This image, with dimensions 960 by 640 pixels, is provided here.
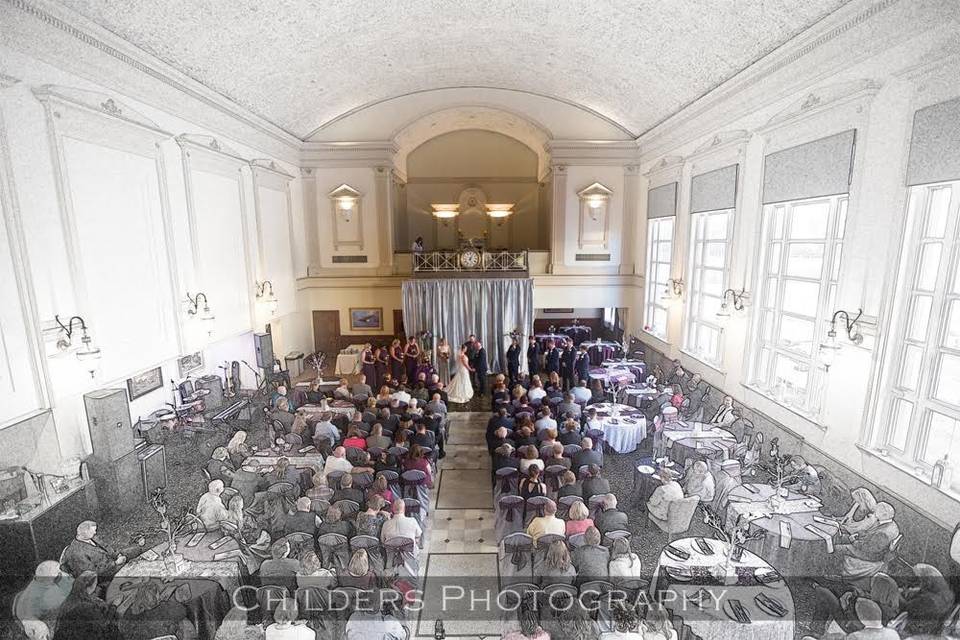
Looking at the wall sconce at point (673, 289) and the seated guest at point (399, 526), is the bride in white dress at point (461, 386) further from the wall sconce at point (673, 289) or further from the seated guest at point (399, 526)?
the seated guest at point (399, 526)

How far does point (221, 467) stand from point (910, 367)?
9291 mm

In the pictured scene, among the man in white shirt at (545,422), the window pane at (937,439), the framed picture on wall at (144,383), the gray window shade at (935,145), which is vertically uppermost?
the gray window shade at (935,145)

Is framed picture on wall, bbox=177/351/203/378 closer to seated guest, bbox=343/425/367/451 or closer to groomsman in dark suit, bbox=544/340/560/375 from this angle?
seated guest, bbox=343/425/367/451

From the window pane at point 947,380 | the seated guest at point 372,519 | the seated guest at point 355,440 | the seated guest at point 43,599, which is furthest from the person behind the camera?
the seated guest at point 355,440

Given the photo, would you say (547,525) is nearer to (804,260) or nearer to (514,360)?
(804,260)

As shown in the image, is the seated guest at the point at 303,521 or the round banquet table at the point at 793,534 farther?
the seated guest at the point at 303,521

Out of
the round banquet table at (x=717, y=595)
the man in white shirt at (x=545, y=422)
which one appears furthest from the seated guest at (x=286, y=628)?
the man in white shirt at (x=545, y=422)

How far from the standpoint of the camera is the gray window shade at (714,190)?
364 inches

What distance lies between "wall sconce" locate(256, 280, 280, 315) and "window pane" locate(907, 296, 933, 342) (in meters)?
12.4

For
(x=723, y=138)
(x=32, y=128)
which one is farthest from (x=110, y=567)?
(x=723, y=138)

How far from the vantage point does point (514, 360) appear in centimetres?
1320

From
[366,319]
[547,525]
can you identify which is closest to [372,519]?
[547,525]

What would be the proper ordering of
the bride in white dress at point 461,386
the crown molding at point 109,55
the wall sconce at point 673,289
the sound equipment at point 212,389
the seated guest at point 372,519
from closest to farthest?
1. the seated guest at point 372,519
2. the crown molding at point 109,55
3. the sound equipment at point 212,389
4. the wall sconce at point 673,289
5. the bride in white dress at point 461,386

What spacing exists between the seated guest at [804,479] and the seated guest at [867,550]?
906 mm
